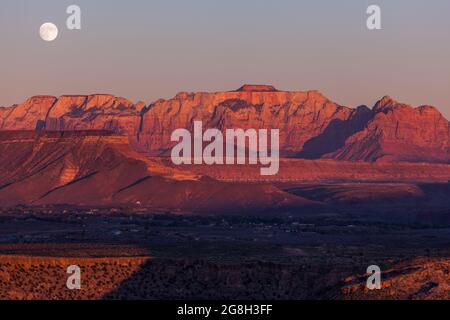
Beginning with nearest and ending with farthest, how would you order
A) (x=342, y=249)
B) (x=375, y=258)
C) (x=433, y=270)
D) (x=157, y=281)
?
1. (x=433, y=270)
2. (x=157, y=281)
3. (x=375, y=258)
4. (x=342, y=249)

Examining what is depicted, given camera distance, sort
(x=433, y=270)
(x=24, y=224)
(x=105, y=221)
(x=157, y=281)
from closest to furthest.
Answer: (x=433, y=270) → (x=157, y=281) → (x=24, y=224) → (x=105, y=221)

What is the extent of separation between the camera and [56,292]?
88.3m

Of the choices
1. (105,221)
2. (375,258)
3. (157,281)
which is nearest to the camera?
(157,281)

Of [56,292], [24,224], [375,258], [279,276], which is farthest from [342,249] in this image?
[24,224]

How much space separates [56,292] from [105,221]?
9944cm

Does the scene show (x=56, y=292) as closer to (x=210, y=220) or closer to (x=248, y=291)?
(x=248, y=291)

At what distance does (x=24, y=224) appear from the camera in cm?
17575

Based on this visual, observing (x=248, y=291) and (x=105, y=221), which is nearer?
(x=248, y=291)

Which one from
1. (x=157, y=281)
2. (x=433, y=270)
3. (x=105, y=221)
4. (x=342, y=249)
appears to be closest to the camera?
(x=433, y=270)

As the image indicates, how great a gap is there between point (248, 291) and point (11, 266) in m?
16.4
